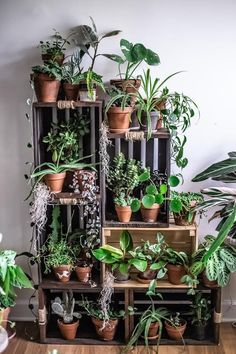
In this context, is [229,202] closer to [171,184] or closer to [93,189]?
[171,184]

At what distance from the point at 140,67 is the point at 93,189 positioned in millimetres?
799

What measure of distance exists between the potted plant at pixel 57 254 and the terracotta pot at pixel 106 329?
316mm

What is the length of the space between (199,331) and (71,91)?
161cm

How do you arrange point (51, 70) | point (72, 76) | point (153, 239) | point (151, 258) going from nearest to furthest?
point (51, 70) → point (72, 76) → point (151, 258) → point (153, 239)

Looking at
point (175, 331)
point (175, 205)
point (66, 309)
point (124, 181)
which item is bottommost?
point (175, 331)

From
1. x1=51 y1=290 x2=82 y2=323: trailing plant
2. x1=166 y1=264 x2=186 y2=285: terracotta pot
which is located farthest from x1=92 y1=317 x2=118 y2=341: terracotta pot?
x1=166 y1=264 x2=186 y2=285: terracotta pot

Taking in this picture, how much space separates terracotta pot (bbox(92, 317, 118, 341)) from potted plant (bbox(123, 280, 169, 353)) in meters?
0.12

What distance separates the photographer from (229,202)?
Answer: 250 cm

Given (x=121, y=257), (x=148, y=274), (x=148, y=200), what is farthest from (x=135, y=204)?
(x=148, y=274)

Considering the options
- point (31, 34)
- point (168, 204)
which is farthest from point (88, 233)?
point (31, 34)

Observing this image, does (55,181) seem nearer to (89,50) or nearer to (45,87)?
(45,87)

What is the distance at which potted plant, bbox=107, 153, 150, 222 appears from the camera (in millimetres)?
2549

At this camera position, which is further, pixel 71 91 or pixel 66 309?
pixel 66 309

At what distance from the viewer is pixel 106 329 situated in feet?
8.74
